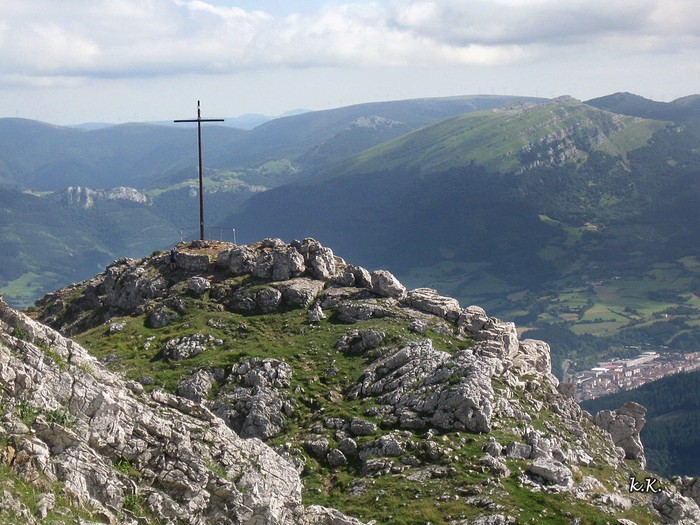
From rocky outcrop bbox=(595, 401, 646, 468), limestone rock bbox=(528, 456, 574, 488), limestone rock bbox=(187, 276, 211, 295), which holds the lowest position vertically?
rocky outcrop bbox=(595, 401, 646, 468)

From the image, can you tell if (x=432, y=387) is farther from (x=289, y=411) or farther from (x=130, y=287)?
(x=130, y=287)

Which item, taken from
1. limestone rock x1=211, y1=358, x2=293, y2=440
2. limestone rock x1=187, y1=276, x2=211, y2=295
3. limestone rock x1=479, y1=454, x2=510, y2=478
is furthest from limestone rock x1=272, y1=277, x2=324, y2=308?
limestone rock x1=479, y1=454, x2=510, y2=478

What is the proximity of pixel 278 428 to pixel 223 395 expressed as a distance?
569 centimetres

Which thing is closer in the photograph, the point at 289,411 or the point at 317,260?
the point at 289,411

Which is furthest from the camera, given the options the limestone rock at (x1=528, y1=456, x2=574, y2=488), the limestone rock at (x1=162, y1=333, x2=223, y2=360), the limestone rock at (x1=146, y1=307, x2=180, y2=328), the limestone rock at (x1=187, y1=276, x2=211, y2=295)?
the limestone rock at (x1=187, y1=276, x2=211, y2=295)

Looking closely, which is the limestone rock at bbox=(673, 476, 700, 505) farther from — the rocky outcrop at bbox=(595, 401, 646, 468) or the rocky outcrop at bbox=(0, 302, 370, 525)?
the rocky outcrop at bbox=(0, 302, 370, 525)

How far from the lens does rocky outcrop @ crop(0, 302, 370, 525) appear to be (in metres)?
27.5

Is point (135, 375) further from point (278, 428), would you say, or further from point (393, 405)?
point (393, 405)

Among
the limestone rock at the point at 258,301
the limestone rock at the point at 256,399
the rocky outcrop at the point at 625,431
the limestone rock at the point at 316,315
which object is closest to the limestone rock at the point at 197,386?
the limestone rock at the point at 256,399

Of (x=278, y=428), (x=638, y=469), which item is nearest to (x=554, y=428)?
(x=638, y=469)

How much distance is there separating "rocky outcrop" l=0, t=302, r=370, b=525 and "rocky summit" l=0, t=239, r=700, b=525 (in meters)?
0.08

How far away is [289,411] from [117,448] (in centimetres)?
2698

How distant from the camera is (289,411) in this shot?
184ft

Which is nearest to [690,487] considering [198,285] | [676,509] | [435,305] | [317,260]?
[676,509]
